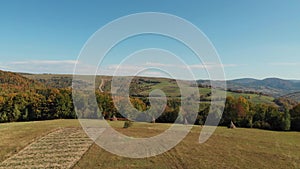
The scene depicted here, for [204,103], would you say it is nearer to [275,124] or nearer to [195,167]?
[275,124]

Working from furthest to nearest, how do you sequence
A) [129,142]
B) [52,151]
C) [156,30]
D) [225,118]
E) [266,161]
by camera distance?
[225,118], [129,142], [52,151], [266,161], [156,30]

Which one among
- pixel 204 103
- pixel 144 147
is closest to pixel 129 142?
pixel 144 147

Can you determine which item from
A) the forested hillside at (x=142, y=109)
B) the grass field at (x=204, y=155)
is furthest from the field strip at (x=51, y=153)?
the forested hillside at (x=142, y=109)

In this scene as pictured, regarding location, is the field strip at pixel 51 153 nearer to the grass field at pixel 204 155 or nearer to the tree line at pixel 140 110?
the grass field at pixel 204 155

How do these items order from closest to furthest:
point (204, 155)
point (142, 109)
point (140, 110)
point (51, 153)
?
1. point (51, 153)
2. point (204, 155)
3. point (140, 110)
4. point (142, 109)

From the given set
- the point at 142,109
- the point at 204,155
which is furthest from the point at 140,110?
the point at 204,155

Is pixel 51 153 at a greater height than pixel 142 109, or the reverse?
pixel 142 109

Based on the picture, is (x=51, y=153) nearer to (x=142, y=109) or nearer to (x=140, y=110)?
(x=140, y=110)

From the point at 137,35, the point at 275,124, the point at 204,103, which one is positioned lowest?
the point at 275,124
